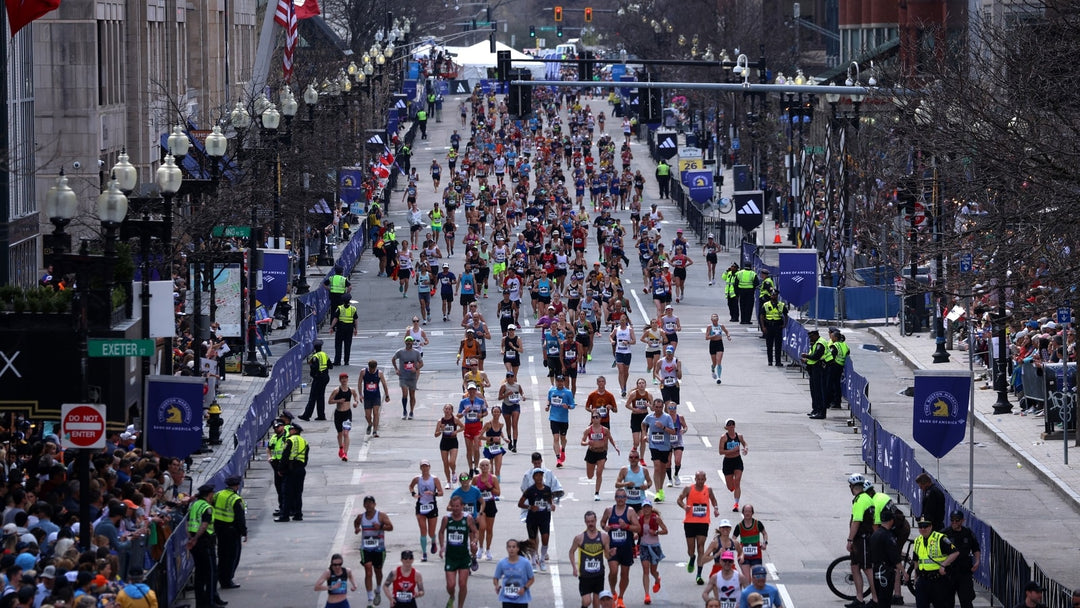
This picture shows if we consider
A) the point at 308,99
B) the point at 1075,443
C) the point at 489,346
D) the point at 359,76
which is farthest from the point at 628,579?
the point at 359,76

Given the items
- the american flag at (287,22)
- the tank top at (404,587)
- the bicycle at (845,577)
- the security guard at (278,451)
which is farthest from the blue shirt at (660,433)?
the american flag at (287,22)

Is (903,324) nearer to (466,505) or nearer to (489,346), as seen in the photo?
(489,346)

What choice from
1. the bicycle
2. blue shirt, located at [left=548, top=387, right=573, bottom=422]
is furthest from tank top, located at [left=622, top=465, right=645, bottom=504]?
blue shirt, located at [left=548, top=387, right=573, bottom=422]

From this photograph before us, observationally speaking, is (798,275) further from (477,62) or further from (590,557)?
(477,62)

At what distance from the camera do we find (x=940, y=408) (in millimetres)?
27188

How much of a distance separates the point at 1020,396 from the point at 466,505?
1640cm

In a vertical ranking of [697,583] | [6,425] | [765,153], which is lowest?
[697,583]

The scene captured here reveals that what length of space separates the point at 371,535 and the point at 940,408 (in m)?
8.67

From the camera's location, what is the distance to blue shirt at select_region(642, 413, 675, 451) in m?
28.7

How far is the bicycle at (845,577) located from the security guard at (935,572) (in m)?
0.89

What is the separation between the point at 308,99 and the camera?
48.5m

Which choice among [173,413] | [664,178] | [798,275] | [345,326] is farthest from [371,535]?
[664,178]

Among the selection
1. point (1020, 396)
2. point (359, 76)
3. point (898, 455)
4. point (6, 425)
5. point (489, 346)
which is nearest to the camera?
point (6, 425)

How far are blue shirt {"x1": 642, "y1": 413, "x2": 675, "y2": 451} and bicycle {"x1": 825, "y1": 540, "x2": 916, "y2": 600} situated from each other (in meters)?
5.49
